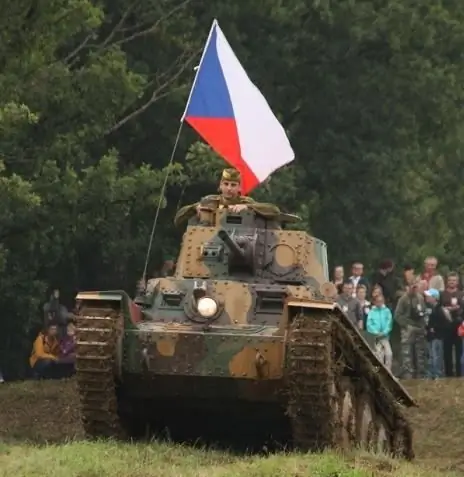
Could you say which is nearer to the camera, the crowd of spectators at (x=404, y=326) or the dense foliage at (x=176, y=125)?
the dense foliage at (x=176, y=125)

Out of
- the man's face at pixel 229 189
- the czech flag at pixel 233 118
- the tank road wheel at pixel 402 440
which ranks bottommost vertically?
the tank road wheel at pixel 402 440

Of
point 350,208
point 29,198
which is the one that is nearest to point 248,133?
point 29,198

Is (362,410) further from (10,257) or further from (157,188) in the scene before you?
(10,257)

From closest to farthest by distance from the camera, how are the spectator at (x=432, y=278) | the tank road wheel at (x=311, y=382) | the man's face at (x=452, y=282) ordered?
1. the tank road wheel at (x=311, y=382)
2. the man's face at (x=452, y=282)
3. the spectator at (x=432, y=278)

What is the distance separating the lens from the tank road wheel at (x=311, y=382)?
39.7ft

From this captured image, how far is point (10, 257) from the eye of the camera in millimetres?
20891

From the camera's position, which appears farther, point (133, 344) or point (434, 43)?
point (434, 43)

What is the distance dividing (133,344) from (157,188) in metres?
7.41

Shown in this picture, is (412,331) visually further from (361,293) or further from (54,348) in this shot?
(54,348)

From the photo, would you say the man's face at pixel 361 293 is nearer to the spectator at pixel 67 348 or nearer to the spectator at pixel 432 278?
the spectator at pixel 432 278

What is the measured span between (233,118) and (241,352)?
16.7 feet

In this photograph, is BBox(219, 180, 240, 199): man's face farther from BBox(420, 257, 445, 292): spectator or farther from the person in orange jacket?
BBox(420, 257, 445, 292): spectator

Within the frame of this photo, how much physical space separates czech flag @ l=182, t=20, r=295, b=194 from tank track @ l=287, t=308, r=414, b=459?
12.3ft

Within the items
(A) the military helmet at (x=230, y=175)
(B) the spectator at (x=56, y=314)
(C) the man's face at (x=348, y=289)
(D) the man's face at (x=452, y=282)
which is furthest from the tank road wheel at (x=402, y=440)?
(B) the spectator at (x=56, y=314)
